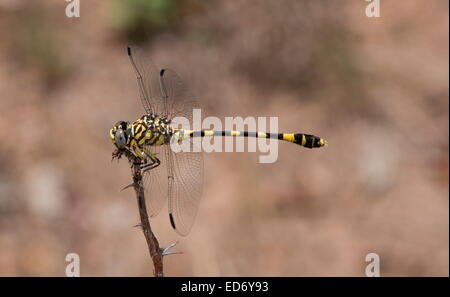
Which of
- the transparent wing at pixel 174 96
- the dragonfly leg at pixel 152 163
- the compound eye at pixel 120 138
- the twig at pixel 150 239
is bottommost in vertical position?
the twig at pixel 150 239

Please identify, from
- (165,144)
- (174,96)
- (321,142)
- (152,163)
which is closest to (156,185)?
(152,163)

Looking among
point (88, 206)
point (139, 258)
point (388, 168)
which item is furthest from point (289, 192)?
point (88, 206)

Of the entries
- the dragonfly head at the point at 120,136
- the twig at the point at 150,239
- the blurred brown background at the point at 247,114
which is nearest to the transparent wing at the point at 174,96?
the dragonfly head at the point at 120,136

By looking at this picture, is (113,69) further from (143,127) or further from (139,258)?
(143,127)

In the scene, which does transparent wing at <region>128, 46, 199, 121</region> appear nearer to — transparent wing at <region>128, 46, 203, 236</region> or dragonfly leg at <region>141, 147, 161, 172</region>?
transparent wing at <region>128, 46, 203, 236</region>

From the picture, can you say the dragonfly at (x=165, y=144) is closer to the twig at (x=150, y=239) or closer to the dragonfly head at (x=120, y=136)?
the dragonfly head at (x=120, y=136)

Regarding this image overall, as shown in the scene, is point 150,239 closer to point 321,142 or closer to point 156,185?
point 156,185

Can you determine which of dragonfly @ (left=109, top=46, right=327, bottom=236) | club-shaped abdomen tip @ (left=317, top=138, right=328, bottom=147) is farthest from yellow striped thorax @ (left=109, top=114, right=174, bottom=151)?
club-shaped abdomen tip @ (left=317, top=138, right=328, bottom=147)
